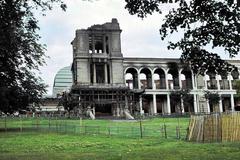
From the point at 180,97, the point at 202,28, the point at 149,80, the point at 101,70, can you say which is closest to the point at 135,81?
the point at 149,80

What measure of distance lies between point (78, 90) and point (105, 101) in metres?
7.42

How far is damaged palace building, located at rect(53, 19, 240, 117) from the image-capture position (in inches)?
4434

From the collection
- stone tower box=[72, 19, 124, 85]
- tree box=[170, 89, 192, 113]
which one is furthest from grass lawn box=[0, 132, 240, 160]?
stone tower box=[72, 19, 124, 85]

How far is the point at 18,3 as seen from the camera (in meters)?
19.1

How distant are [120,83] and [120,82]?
619 mm

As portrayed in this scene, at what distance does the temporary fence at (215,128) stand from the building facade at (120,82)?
221 feet

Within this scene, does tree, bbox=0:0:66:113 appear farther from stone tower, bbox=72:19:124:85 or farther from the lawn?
stone tower, bbox=72:19:124:85

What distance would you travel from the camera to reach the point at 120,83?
11831cm

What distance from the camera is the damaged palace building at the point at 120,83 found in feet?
370

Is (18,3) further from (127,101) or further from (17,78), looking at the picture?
(127,101)

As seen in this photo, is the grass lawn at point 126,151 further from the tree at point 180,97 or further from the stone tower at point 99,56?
the stone tower at point 99,56

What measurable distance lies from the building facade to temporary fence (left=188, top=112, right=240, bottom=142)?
221ft

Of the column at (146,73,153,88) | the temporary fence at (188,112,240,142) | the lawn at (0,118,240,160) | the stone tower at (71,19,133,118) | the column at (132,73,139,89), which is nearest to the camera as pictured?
the lawn at (0,118,240,160)

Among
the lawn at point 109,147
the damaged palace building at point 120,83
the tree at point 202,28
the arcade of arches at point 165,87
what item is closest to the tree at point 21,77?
the lawn at point 109,147
